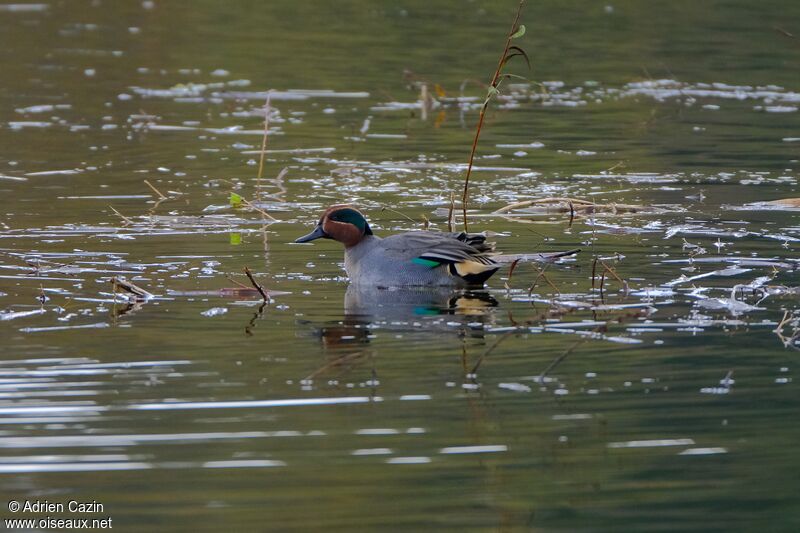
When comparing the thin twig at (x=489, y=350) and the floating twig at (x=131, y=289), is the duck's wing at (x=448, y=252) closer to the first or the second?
the thin twig at (x=489, y=350)

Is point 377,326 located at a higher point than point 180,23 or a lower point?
lower

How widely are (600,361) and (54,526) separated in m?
3.43

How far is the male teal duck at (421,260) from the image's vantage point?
1048 cm

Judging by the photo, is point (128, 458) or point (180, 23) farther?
point (180, 23)

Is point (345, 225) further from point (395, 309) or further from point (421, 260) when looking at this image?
point (395, 309)

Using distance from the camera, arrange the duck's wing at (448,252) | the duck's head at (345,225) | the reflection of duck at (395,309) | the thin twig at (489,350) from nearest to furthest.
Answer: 1. the thin twig at (489,350)
2. the reflection of duck at (395,309)
3. the duck's wing at (448,252)
4. the duck's head at (345,225)

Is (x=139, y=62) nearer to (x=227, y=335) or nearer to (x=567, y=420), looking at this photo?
(x=227, y=335)

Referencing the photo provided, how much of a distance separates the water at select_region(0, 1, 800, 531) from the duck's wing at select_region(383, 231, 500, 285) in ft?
0.76

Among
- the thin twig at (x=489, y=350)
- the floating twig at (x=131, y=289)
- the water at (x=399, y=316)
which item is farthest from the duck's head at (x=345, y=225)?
the thin twig at (x=489, y=350)

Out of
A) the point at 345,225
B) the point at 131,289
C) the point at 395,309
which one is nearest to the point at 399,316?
the point at 395,309

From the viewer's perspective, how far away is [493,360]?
27.2ft

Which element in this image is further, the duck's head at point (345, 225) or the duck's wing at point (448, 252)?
the duck's head at point (345, 225)

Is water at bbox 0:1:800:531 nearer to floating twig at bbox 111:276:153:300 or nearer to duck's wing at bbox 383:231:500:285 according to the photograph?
floating twig at bbox 111:276:153:300

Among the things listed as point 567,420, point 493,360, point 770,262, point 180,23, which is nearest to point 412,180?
point 770,262
